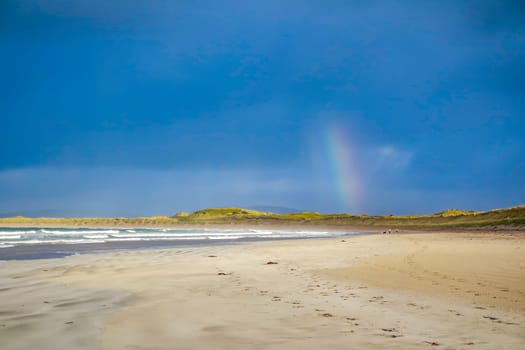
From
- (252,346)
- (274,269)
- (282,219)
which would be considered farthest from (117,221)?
(252,346)

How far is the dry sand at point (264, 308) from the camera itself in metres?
5.44

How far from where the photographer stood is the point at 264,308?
751 cm

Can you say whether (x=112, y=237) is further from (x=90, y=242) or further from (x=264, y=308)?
(x=264, y=308)

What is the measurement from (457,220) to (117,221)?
89.9 meters

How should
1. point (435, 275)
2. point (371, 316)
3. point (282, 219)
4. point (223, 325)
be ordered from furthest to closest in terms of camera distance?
1. point (282, 219)
2. point (435, 275)
3. point (371, 316)
4. point (223, 325)

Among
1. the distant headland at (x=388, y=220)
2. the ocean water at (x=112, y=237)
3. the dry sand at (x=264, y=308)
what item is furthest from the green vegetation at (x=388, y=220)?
the dry sand at (x=264, y=308)

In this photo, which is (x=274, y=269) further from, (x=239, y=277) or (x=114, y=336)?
(x=114, y=336)

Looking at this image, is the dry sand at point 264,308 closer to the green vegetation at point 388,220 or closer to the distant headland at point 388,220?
the distant headland at point 388,220

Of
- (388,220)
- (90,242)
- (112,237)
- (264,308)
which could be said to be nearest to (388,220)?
(388,220)

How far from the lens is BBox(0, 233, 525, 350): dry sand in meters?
5.44

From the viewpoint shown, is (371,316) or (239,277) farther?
(239,277)

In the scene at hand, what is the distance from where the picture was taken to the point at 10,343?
5.31m

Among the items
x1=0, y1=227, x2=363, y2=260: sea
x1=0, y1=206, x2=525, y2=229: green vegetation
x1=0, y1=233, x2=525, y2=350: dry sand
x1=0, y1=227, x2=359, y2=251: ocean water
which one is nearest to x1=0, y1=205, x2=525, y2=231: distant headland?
x1=0, y1=206, x2=525, y2=229: green vegetation

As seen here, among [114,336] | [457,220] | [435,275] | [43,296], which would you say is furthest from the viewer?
[457,220]
